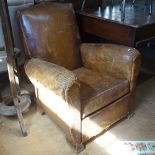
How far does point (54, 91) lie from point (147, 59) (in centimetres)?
197

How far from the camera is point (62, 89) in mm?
1208

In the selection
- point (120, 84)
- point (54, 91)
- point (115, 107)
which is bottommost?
point (115, 107)

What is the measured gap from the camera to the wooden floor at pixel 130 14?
5.68 feet

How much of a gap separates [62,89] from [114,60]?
0.59m

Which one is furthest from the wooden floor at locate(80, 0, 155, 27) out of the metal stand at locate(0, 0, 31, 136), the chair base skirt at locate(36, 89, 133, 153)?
the metal stand at locate(0, 0, 31, 136)

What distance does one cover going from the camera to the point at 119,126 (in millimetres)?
1725

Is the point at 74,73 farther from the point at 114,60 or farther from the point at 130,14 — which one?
the point at 130,14

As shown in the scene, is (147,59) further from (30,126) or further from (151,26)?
(30,126)

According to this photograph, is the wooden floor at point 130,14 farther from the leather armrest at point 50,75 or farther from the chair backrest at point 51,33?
the leather armrest at point 50,75

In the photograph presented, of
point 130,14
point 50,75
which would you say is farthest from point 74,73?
point 130,14

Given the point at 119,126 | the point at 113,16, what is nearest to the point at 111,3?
the point at 113,16

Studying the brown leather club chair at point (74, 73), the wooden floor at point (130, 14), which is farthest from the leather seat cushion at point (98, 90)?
the wooden floor at point (130, 14)

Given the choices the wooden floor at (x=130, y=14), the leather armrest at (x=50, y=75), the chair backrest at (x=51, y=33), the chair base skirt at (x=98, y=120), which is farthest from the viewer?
the wooden floor at (x=130, y=14)

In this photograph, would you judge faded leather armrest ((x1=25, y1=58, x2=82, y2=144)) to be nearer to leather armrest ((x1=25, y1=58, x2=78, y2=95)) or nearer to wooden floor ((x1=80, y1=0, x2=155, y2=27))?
→ leather armrest ((x1=25, y1=58, x2=78, y2=95))
